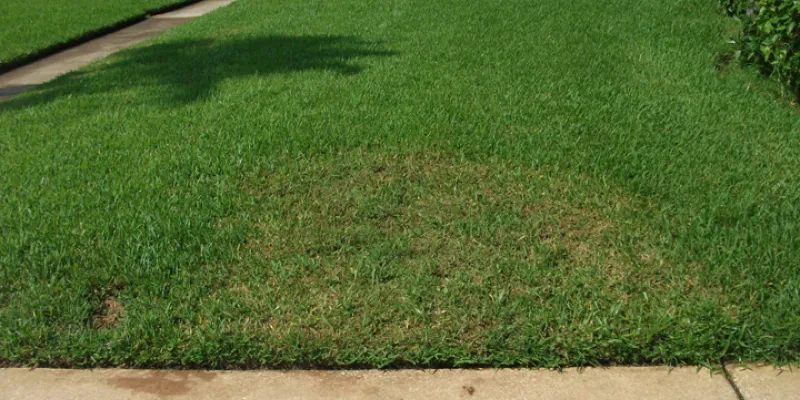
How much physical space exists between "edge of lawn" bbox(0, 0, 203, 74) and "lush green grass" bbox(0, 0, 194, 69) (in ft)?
0.08

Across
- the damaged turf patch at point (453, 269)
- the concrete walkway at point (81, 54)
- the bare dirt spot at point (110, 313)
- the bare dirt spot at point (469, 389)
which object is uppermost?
the bare dirt spot at point (110, 313)

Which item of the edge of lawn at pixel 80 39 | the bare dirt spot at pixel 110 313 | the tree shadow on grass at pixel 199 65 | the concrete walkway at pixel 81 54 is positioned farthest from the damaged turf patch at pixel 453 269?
the edge of lawn at pixel 80 39

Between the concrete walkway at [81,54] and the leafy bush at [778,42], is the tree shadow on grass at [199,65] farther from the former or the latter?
the leafy bush at [778,42]

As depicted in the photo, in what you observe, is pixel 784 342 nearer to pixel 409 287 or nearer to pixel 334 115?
pixel 409 287

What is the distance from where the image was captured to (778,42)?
5.42 meters

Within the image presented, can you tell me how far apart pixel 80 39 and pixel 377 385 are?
8318 mm

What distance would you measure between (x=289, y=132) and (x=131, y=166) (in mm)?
984

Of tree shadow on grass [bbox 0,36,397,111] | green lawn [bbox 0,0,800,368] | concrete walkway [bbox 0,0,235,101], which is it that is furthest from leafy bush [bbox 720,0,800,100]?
concrete walkway [bbox 0,0,235,101]

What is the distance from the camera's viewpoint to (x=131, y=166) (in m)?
4.43

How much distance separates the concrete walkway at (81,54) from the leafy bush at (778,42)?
20.8ft

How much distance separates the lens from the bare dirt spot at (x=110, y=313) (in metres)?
3.03

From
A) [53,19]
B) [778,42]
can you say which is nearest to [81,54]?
[53,19]

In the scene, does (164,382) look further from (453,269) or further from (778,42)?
(778,42)

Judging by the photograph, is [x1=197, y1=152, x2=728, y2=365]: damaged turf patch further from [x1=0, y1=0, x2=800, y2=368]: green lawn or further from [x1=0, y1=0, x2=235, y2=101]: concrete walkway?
[x1=0, y1=0, x2=235, y2=101]: concrete walkway
